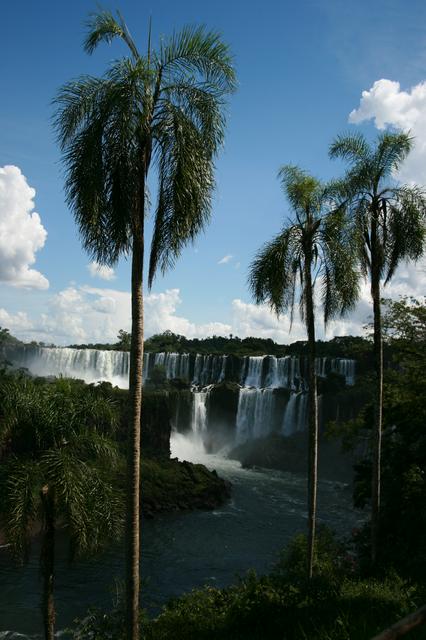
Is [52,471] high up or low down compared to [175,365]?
down

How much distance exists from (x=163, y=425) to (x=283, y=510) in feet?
60.7

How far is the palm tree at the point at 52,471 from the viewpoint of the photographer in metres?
10.9

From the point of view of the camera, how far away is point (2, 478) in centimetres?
1113

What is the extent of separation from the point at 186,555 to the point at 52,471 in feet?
69.1

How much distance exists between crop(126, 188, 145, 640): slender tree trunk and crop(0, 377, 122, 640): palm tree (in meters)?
2.27

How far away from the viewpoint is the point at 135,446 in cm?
924

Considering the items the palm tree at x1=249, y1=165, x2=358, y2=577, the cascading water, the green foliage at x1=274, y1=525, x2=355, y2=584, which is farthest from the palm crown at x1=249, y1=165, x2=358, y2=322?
the cascading water

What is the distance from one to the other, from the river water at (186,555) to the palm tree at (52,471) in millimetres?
3800

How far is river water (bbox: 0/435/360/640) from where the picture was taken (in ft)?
72.1

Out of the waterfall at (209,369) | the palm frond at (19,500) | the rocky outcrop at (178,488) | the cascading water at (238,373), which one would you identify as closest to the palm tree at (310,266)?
the palm frond at (19,500)

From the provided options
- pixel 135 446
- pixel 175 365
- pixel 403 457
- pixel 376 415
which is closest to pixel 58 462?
pixel 135 446

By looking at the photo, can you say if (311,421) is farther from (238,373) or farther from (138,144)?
(238,373)

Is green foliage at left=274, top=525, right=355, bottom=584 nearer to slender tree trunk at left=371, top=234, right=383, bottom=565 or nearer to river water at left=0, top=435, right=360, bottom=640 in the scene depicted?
slender tree trunk at left=371, top=234, right=383, bottom=565

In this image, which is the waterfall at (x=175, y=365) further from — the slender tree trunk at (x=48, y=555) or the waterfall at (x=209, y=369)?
the slender tree trunk at (x=48, y=555)
